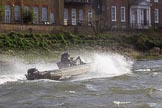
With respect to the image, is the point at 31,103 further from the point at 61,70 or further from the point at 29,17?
the point at 29,17

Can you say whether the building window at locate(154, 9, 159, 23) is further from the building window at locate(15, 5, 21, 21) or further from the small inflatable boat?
the small inflatable boat

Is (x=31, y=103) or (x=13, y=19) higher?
(x=13, y=19)

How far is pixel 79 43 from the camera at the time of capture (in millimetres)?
54500

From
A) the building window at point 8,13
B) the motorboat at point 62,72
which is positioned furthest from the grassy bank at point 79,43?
the motorboat at point 62,72

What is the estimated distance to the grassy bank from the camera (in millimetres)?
47578

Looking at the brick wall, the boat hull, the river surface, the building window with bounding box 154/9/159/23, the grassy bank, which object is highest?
the building window with bounding box 154/9/159/23

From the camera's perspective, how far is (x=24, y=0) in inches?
2330

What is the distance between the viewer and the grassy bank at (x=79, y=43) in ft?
156

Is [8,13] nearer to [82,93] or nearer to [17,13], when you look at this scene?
[17,13]

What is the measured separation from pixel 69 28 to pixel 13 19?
21.8ft

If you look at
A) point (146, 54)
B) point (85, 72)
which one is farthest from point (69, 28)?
point (85, 72)

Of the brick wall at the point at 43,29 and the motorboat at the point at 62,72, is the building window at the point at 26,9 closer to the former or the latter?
the brick wall at the point at 43,29

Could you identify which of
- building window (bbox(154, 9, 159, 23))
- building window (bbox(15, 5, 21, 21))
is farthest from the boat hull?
building window (bbox(154, 9, 159, 23))

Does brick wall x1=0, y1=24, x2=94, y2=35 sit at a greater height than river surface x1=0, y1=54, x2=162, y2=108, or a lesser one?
greater
